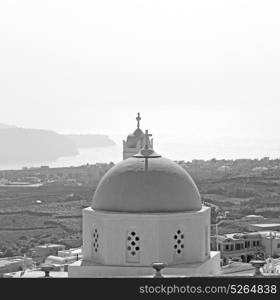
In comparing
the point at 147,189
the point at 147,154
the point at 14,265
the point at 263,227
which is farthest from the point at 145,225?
the point at 263,227

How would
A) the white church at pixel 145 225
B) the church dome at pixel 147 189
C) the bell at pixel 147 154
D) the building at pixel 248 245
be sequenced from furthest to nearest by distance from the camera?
1. the building at pixel 248 245
2. the bell at pixel 147 154
3. the church dome at pixel 147 189
4. the white church at pixel 145 225

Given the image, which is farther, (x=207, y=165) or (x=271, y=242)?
(x=207, y=165)

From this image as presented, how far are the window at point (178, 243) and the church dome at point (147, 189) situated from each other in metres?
0.38

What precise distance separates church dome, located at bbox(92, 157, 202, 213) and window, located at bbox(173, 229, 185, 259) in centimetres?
38

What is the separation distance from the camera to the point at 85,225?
43.5ft

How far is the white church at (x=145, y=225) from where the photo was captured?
41.3 feet

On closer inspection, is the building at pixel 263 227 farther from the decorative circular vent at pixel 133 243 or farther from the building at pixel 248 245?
the decorative circular vent at pixel 133 243

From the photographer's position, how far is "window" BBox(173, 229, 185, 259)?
12727mm

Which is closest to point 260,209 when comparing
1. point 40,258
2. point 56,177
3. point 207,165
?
point 40,258

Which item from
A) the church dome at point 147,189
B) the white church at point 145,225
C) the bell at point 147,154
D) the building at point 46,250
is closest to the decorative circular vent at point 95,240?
the white church at point 145,225

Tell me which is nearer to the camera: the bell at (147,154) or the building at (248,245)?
the bell at (147,154)

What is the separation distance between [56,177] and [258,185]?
5666 cm

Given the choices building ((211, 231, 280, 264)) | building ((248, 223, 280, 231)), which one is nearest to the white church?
building ((211, 231, 280, 264))
